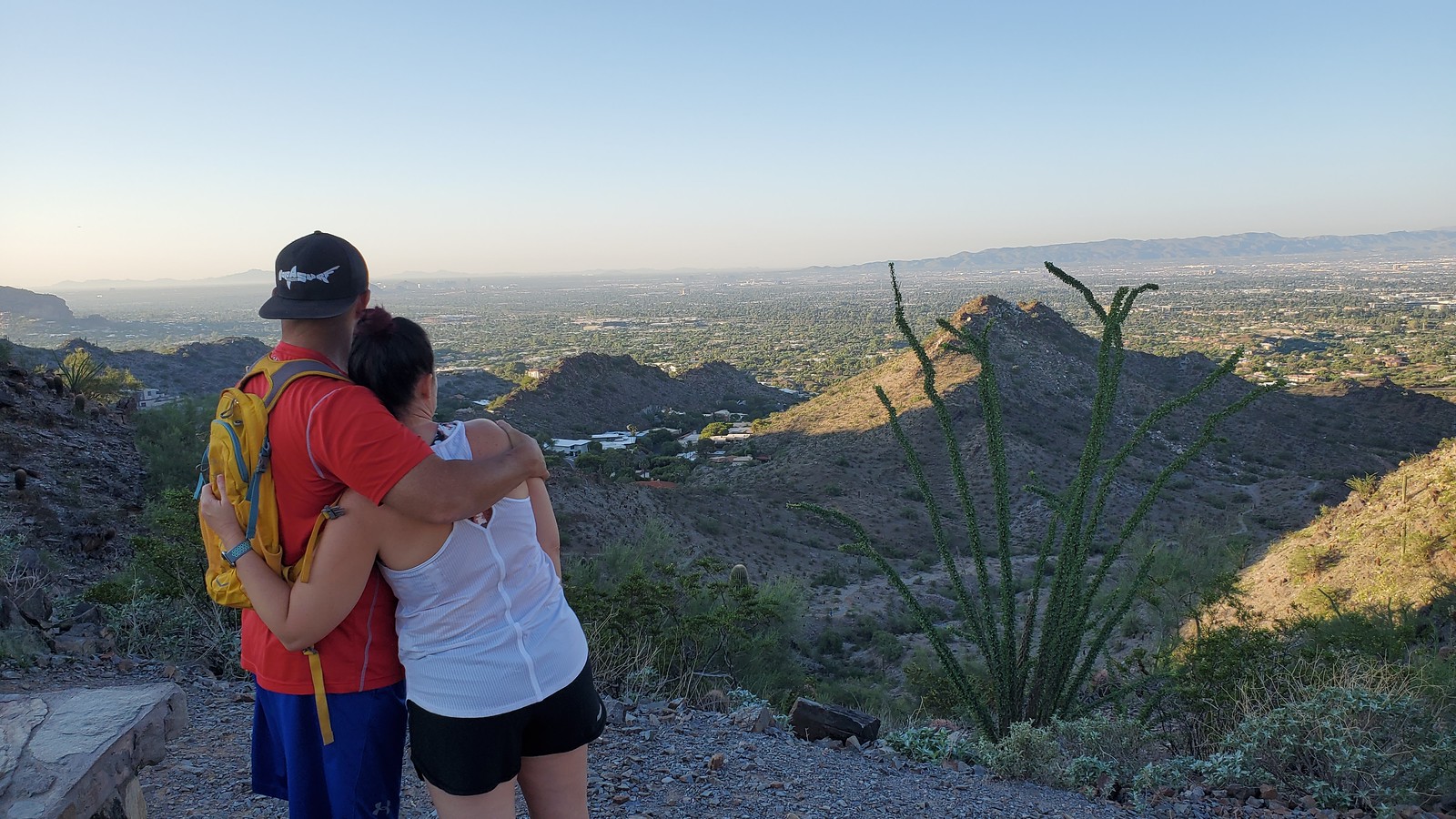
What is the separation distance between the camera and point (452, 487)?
1817mm

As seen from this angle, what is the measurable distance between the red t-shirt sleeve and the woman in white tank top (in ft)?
0.23

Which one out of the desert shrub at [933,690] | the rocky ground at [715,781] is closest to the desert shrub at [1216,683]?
the rocky ground at [715,781]

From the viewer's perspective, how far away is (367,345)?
1.93 meters

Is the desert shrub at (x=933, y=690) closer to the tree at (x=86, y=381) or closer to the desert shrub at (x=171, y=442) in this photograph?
the desert shrub at (x=171, y=442)

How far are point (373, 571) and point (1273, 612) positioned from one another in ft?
40.4

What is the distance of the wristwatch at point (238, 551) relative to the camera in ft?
6.16

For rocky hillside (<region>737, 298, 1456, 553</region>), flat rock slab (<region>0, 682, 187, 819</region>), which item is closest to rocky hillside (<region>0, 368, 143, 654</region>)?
flat rock slab (<region>0, 682, 187, 819</region>)

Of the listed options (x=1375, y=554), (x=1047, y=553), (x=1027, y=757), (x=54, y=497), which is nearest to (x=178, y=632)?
(x=1027, y=757)

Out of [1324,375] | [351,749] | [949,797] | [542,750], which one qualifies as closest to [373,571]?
[351,749]

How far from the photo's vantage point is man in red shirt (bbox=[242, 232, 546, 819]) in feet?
5.86

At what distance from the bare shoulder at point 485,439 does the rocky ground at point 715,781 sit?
2170mm

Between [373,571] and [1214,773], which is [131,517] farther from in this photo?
[1214,773]

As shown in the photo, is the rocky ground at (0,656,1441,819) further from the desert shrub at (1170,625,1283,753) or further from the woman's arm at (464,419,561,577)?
the woman's arm at (464,419,561,577)

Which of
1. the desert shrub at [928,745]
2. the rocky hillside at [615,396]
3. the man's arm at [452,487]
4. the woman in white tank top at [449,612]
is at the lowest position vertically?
the rocky hillside at [615,396]
